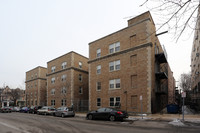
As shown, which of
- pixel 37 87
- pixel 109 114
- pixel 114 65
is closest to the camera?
pixel 109 114

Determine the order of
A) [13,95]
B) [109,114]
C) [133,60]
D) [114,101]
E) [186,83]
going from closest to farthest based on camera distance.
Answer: [109,114] < [133,60] < [114,101] < [186,83] < [13,95]

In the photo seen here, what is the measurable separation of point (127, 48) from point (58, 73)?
62.2 feet

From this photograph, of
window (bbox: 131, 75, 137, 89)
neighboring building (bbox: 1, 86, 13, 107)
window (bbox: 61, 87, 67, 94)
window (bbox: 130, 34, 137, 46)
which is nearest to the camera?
window (bbox: 131, 75, 137, 89)

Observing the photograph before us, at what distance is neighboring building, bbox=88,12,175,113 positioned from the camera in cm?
2041

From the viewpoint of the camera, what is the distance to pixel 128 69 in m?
22.1

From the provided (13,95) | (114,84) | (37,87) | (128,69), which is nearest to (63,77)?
(114,84)

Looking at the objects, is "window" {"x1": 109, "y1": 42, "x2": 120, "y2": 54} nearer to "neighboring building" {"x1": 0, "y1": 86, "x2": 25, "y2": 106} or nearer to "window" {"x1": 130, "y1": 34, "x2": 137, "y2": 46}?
"window" {"x1": 130, "y1": 34, "x2": 137, "y2": 46}

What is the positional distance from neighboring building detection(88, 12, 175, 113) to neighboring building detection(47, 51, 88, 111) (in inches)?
258

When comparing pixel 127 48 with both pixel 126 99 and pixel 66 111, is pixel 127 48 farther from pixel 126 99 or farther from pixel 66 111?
pixel 66 111

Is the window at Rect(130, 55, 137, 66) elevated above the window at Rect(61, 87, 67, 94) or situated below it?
above

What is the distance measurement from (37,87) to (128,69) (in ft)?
104

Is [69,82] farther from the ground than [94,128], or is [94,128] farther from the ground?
[69,82]

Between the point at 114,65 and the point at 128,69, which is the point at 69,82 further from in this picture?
the point at 128,69

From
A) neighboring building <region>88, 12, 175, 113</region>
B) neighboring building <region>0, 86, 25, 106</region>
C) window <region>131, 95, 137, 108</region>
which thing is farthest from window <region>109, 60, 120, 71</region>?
neighboring building <region>0, 86, 25, 106</region>
